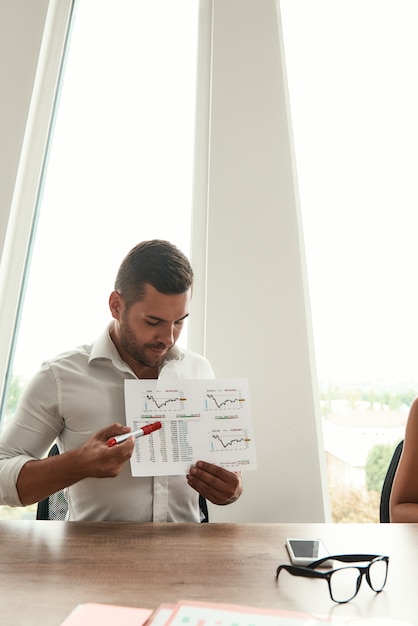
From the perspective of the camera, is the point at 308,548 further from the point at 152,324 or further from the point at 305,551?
the point at 152,324

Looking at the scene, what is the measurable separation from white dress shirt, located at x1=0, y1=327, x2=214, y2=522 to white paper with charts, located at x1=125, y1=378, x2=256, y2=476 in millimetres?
158

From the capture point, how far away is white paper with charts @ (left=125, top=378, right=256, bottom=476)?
1343 mm

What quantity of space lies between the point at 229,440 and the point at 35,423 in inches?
21.4

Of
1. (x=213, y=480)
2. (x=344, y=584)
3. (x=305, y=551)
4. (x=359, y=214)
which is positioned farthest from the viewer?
(x=359, y=214)

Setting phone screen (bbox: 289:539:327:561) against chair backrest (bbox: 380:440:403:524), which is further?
chair backrest (bbox: 380:440:403:524)

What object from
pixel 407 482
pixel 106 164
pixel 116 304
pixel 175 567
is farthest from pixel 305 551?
pixel 106 164

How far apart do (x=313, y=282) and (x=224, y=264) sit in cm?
42

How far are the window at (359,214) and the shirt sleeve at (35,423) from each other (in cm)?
115

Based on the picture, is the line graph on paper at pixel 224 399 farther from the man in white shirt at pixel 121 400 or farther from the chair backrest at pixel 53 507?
the chair backrest at pixel 53 507

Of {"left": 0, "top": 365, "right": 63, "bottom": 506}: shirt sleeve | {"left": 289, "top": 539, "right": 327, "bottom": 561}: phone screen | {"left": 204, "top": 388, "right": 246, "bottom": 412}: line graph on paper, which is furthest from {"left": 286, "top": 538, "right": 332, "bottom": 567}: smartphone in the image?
{"left": 0, "top": 365, "right": 63, "bottom": 506}: shirt sleeve

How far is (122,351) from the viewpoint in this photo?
64.2 inches

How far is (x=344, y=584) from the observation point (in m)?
0.96

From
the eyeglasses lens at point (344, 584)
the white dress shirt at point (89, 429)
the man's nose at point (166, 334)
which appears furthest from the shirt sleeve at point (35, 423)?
the eyeglasses lens at point (344, 584)

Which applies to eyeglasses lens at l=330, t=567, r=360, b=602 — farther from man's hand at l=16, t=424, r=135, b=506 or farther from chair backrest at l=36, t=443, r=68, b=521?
chair backrest at l=36, t=443, r=68, b=521
